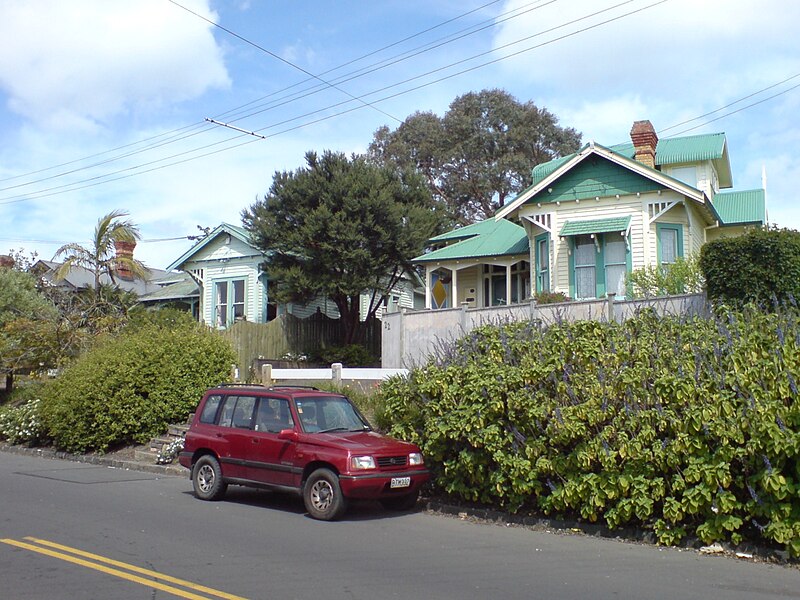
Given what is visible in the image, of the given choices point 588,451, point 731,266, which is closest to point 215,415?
point 588,451

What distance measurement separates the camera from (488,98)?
47.2m

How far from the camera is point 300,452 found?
10.9m

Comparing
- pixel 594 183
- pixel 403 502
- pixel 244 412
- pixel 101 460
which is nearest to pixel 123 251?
pixel 101 460

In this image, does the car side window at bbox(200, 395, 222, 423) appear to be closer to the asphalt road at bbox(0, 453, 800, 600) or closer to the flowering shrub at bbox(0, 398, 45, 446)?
the asphalt road at bbox(0, 453, 800, 600)

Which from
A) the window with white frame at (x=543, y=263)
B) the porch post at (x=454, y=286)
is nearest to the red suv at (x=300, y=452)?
the window with white frame at (x=543, y=263)

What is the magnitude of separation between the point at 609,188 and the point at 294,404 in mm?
13592

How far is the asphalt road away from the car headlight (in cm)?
78

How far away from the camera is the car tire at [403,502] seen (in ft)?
37.8

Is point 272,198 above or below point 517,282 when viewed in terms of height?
above

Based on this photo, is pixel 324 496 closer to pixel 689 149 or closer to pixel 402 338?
pixel 402 338

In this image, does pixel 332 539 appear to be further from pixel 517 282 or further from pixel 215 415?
pixel 517 282

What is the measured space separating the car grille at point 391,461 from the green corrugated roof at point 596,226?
12.3 meters

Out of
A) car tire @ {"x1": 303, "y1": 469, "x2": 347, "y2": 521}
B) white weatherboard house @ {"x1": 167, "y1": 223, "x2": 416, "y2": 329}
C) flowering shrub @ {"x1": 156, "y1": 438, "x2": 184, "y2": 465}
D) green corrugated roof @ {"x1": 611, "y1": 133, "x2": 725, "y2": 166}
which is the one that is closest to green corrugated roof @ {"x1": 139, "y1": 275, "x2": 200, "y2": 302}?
white weatherboard house @ {"x1": 167, "y1": 223, "x2": 416, "y2": 329}

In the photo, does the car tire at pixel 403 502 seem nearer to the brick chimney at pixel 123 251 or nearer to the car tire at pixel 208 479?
the car tire at pixel 208 479
